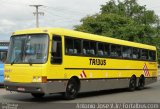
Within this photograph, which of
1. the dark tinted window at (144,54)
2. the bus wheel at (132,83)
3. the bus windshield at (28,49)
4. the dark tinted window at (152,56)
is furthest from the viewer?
the dark tinted window at (152,56)

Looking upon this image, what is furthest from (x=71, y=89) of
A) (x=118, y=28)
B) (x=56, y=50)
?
(x=118, y=28)

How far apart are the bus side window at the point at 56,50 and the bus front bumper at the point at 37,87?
86 centimetres

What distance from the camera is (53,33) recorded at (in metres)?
17.9

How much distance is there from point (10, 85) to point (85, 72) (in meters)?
3.87

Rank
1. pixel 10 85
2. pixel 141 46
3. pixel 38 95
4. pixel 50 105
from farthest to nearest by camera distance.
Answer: pixel 141 46 < pixel 38 95 < pixel 10 85 < pixel 50 105

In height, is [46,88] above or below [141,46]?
below

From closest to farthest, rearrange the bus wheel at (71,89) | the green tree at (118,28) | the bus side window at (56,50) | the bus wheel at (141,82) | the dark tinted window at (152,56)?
the bus side window at (56,50), the bus wheel at (71,89), the bus wheel at (141,82), the dark tinted window at (152,56), the green tree at (118,28)

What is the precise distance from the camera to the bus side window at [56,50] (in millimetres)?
17625

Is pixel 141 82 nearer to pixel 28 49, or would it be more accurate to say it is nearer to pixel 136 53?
pixel 136 53

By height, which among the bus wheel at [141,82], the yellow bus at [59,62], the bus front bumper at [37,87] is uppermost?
the yellow bus at [59,62]

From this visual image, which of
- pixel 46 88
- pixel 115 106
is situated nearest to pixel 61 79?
pixel 46 88

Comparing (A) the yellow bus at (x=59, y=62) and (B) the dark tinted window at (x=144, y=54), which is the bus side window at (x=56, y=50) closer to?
(A) the yellow bus at (x=59, y=62)

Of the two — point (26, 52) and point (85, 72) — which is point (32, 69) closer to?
point (26, 52)

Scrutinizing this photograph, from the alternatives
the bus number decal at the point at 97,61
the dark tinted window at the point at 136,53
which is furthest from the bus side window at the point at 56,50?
the dark tinted window at the point at 136,53
